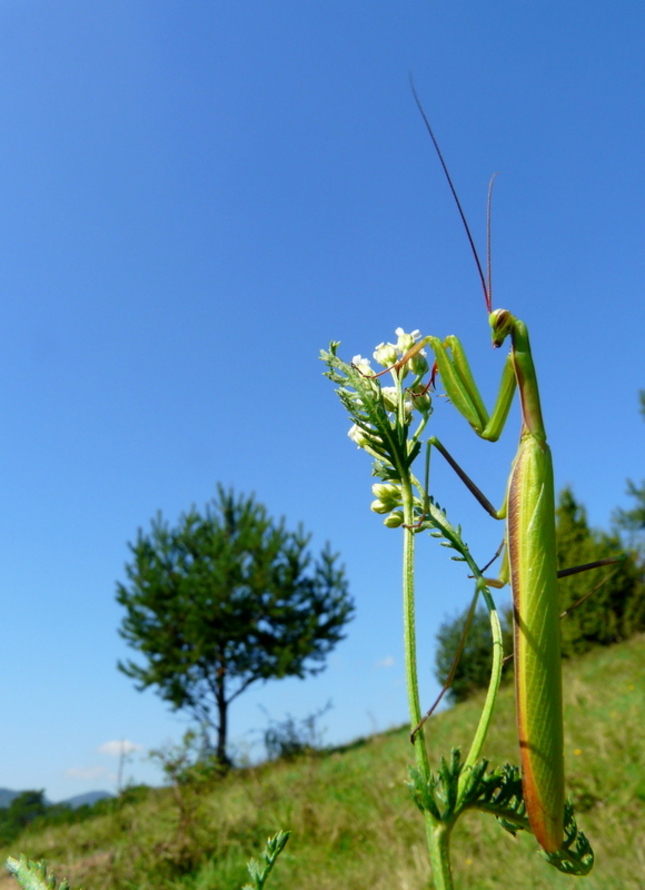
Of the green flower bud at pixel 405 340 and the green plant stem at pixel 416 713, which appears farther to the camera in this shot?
the green flower bud at pixel 405 340

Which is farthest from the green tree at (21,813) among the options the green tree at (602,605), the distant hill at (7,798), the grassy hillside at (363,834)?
the green tree at (602,605)

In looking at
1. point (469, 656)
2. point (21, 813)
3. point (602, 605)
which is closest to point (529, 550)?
point (21, 813)

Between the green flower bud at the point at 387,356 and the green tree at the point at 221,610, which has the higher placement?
the green tree at the point at 221,610

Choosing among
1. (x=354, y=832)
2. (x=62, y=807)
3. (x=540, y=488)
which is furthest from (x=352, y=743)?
(x=540, y=488)

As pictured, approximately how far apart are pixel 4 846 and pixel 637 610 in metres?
14.0

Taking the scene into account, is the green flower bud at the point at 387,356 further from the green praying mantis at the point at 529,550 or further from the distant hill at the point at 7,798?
the distant hill at the point at 7,798

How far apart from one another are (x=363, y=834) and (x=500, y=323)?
539 centimetres

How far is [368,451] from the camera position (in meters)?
1.08

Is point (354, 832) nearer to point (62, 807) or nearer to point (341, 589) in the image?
point (62, 807)

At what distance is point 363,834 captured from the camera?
5352 millimetres

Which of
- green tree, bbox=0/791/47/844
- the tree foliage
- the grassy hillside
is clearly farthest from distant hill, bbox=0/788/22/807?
the tree foliage

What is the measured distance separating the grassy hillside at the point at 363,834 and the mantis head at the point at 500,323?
282 cm

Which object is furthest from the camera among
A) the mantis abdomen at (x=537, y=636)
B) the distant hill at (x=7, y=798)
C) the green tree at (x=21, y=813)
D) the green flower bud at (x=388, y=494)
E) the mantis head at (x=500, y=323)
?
the distant hill at (x=7, y=798)

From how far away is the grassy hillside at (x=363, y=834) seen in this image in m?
3.77
